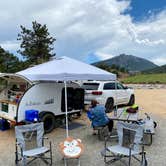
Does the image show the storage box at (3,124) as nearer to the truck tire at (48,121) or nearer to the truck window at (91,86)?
the truck tire at (48,121)

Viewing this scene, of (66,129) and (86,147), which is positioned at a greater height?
(66,129)

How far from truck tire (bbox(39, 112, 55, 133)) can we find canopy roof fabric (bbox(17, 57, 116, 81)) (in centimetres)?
142

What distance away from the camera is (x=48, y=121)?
8289 millimetres

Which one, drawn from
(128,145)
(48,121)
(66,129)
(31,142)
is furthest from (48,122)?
(128,145)

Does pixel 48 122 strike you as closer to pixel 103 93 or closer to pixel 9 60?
pixel 103 93

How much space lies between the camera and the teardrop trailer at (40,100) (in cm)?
762

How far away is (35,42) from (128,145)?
26.1 meters

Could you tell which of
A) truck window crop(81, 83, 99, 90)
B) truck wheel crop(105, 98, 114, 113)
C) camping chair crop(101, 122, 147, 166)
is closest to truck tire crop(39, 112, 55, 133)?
camping chair crop(101, 122, 147, 166)

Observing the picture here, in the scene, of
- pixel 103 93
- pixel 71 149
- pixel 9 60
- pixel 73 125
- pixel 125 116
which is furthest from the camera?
pixel 9 60

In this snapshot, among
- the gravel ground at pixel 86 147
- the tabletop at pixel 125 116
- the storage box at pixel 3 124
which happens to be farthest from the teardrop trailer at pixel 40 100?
the tabletop at pixel 125 116

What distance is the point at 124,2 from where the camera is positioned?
14.3 meters

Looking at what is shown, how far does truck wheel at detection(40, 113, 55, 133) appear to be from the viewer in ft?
26.7

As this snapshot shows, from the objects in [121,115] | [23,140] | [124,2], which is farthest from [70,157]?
[124,2]

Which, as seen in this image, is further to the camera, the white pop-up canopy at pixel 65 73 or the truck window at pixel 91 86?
the truck window at pixel 91 86
